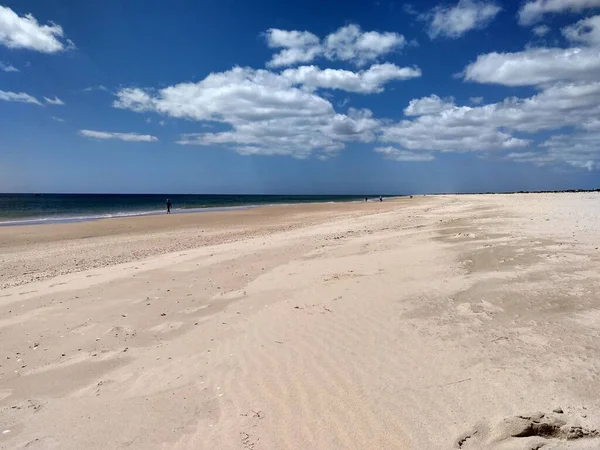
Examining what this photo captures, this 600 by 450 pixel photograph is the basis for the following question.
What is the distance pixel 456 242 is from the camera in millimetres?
12492

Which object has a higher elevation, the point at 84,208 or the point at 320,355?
the point at 84,208

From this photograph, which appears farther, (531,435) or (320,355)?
(320,355)

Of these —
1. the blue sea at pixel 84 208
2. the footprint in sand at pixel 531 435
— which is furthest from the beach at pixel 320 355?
the blue sea at pixel 84 208

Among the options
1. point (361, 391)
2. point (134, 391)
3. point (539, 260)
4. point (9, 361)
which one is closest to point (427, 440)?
point (361, 391)

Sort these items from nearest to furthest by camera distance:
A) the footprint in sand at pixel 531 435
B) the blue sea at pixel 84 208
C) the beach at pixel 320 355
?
the footprint in sand at pixel 531 435 → the beach at pixel 320 355 → the blue sea at pixel 84 208

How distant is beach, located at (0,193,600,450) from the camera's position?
12.8ft

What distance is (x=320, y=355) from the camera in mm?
5602

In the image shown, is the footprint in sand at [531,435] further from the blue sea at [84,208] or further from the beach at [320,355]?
the blue sea at [84,208]

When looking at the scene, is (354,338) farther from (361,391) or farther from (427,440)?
(427,440)

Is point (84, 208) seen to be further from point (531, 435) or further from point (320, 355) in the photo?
point (531, 435)

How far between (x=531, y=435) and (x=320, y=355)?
106 inches

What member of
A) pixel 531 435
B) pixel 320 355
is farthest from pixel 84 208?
pixel 531 435

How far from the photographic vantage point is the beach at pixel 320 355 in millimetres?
3893

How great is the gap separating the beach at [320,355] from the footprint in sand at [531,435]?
1cm
